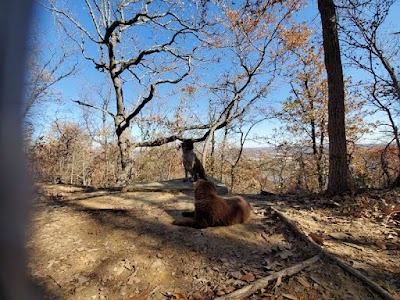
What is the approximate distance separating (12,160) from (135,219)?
11.0 feet

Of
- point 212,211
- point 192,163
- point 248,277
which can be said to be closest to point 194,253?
point 248,277

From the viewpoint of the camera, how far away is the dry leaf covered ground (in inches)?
87.4

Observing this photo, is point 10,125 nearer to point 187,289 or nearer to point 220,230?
point 187,289

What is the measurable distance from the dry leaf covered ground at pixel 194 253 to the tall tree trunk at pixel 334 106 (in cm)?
115

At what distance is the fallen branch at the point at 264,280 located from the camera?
209cm

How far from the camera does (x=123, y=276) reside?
241cm

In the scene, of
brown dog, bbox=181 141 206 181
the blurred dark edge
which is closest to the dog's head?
brown dog, bbox=181 141 206 181

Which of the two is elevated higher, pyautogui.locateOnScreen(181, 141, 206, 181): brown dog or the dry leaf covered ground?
pyautogui.locateOnScreen(181, 141, 206, 181): brown dog

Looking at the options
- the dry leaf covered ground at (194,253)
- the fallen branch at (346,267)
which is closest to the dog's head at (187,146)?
the dry leaf covered ground at (194,253)

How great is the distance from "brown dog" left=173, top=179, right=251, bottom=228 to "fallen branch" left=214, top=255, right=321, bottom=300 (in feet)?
4.54

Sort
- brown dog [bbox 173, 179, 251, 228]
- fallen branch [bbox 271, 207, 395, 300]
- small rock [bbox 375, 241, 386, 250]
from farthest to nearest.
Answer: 1. brown dog [bbox 173, 179, 251, 228]
2. small rock [bbox 375, 241, 386, 250]
3. fallen branch [bbox 271, 207, 395, 300]

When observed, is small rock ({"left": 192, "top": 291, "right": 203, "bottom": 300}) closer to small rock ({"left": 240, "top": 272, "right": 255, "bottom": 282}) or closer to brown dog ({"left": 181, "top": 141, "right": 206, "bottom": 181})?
small rock ({"left": 240, "top": 272, "right": 255, "bottom": 282})

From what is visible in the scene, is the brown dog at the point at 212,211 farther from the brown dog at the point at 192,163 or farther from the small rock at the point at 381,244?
the brown dog at the point at 192,163

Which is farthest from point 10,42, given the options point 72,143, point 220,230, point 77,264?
point 72,143
